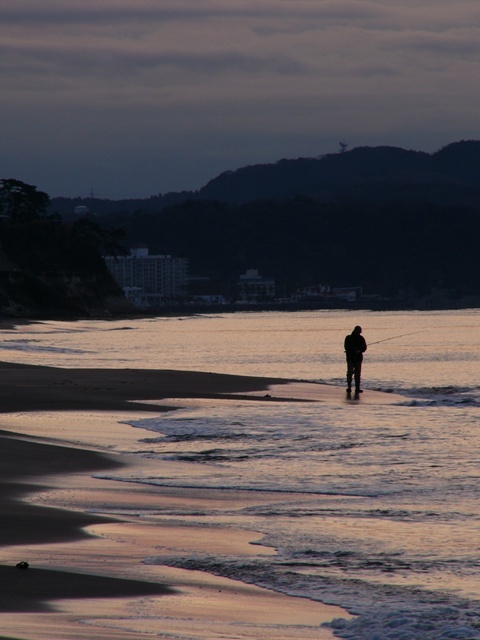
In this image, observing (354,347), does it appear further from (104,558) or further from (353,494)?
(104,558)

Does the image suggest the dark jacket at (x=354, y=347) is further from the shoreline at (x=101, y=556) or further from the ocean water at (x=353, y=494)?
the shoreline at (x=101, y=556)

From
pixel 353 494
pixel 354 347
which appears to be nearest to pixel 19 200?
pixel 354 347

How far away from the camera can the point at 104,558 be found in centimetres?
911

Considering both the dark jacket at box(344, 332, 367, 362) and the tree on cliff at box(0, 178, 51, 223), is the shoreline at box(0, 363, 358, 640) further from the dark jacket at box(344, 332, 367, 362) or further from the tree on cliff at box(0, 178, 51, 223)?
the tree on cliff at box(0, 178, 51, 223)

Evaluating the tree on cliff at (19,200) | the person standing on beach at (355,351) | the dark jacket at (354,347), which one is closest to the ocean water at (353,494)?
the person standing on beach at (355,351)

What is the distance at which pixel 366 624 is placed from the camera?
7.47 m

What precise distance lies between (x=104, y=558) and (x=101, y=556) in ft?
0.25

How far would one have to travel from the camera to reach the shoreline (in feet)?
24.1

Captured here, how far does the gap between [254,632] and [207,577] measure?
1.48 m

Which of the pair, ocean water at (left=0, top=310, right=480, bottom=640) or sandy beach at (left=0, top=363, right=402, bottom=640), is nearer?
sandy beach at (left=0, top=363, right=402, bottom=640)

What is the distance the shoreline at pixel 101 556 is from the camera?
24.1 feet

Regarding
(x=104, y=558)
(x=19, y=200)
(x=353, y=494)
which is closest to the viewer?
(x=104, y=558)

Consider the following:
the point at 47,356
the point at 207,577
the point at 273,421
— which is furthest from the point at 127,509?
the point at 47,356

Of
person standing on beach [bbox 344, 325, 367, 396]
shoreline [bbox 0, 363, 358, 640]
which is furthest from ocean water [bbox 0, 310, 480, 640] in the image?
person standing on beach [bbox 344, 325, 367, 396]
